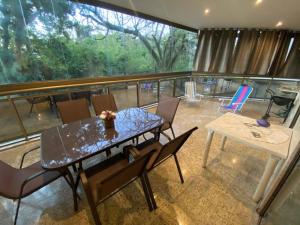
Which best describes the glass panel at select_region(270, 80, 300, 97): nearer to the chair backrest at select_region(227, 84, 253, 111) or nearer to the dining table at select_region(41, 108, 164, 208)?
→ the chair backrest at select_region(227, 84, 253, 111)

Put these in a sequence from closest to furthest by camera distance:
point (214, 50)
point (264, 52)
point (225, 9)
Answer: point (225, 9), point (264, 52), point (214, 50)

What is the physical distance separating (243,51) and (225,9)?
250 centimetres

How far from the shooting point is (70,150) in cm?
133

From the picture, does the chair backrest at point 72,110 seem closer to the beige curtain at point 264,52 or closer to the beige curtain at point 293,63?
the beige curtain at point 264,52

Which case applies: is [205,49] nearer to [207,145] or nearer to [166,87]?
[166,87]

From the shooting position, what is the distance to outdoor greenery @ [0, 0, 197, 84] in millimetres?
2547

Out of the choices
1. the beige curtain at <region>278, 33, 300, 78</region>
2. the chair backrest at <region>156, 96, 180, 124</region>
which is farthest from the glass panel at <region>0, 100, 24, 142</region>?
the beige curtain at <region>278, 33, 300, 78</region>

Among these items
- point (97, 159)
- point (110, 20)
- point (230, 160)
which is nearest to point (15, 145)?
point (97, 159)

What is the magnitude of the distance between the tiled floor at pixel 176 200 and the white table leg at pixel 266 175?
0.33 ft

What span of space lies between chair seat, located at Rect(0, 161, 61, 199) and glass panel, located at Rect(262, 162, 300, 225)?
205cm

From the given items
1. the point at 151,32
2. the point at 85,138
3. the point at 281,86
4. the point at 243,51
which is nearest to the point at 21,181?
the point at 85,138

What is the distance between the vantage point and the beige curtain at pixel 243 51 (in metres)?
5.12

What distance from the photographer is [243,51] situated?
5332 mm

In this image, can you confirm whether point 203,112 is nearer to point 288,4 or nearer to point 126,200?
point 288,4
